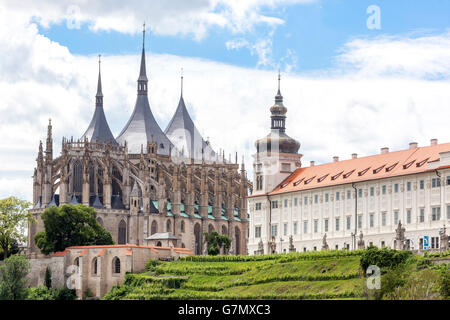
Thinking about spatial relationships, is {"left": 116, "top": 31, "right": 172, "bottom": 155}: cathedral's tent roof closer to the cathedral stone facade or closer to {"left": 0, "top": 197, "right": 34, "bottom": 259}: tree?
the cathedral stone facade

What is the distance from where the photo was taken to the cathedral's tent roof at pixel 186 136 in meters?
180

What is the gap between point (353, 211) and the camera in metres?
108

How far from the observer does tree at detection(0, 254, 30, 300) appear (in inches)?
4109

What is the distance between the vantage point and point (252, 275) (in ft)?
327

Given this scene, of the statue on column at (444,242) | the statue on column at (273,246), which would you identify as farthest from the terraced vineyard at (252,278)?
the statue on column at (444,242)

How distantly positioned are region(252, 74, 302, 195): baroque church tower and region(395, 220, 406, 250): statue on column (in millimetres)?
27610

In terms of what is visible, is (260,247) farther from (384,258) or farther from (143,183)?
(143,183)

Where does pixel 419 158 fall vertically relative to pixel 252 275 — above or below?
above

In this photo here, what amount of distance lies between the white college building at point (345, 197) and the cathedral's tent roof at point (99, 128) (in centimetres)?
4017

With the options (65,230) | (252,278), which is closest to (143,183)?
(65,230)

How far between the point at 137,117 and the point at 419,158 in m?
77.4

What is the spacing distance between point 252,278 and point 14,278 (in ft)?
78.4
